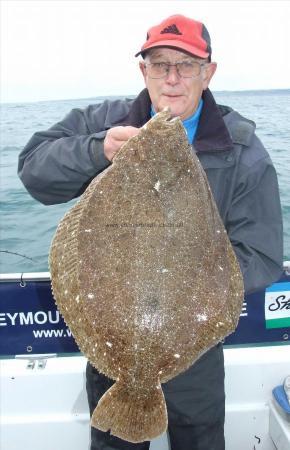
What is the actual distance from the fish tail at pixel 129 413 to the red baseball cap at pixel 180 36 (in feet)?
5.98

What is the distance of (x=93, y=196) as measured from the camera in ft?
7.09

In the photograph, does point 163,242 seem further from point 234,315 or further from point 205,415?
point 205,415

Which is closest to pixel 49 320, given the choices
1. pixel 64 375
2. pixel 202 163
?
pixel 64 375

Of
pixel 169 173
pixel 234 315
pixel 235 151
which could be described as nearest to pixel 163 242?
pixel 169 173

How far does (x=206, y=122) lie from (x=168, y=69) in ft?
1.44

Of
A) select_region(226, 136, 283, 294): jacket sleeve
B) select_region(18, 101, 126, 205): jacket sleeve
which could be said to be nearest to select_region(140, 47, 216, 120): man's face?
select_region(18, 101, 126, 205): jacket sleeve

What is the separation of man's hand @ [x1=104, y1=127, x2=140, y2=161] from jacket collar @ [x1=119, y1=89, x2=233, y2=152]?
771 millimetres

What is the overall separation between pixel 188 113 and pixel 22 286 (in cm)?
189

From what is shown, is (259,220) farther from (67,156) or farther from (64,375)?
(64,375)

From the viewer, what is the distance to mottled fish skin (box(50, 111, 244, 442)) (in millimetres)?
2125

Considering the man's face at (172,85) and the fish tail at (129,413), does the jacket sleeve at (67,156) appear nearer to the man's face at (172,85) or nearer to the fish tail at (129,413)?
the man's face at (172,85)

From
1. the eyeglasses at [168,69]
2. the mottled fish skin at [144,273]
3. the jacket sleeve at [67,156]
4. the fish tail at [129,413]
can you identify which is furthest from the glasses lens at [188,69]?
the fish tail at [129,413]

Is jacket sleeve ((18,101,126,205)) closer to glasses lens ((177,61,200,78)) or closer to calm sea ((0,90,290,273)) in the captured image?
glasses lens ((177,61,200,78))

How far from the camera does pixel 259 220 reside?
2916mm
